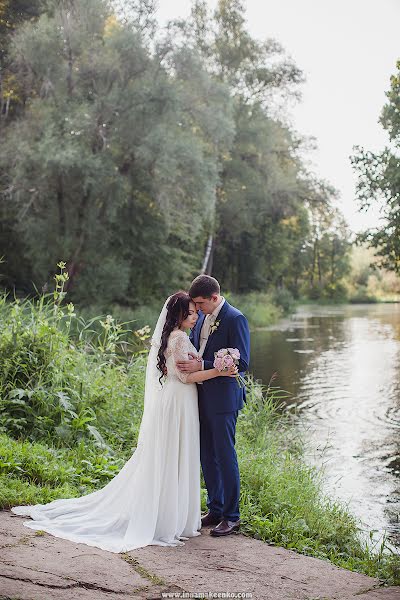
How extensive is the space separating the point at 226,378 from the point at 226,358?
0.29m

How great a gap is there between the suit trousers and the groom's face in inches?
29.7

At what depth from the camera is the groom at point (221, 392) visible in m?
5.38

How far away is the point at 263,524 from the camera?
5.67 meters

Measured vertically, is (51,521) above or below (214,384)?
below

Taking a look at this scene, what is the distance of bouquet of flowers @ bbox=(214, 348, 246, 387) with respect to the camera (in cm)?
514

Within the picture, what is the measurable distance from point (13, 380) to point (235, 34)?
106 feet

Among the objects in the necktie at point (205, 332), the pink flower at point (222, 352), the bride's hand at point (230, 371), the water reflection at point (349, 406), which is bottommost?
the water reflection at point (349, 406)

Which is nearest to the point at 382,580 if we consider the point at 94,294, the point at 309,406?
the point at 309,406

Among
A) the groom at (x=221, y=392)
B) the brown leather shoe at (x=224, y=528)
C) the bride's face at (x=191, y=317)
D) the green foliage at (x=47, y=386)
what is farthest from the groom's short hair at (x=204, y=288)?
the green foliage at (x=47, y=386)

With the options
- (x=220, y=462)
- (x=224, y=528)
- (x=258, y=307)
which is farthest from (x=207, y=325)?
(x=258, y=307)

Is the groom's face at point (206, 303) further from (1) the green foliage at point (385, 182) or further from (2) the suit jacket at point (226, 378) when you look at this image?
(1) the green foliage at point (385, 182)

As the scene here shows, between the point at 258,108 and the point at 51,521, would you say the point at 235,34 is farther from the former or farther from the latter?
the point at 51,521

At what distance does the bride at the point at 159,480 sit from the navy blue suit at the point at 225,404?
12 cm

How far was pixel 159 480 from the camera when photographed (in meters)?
5.23
